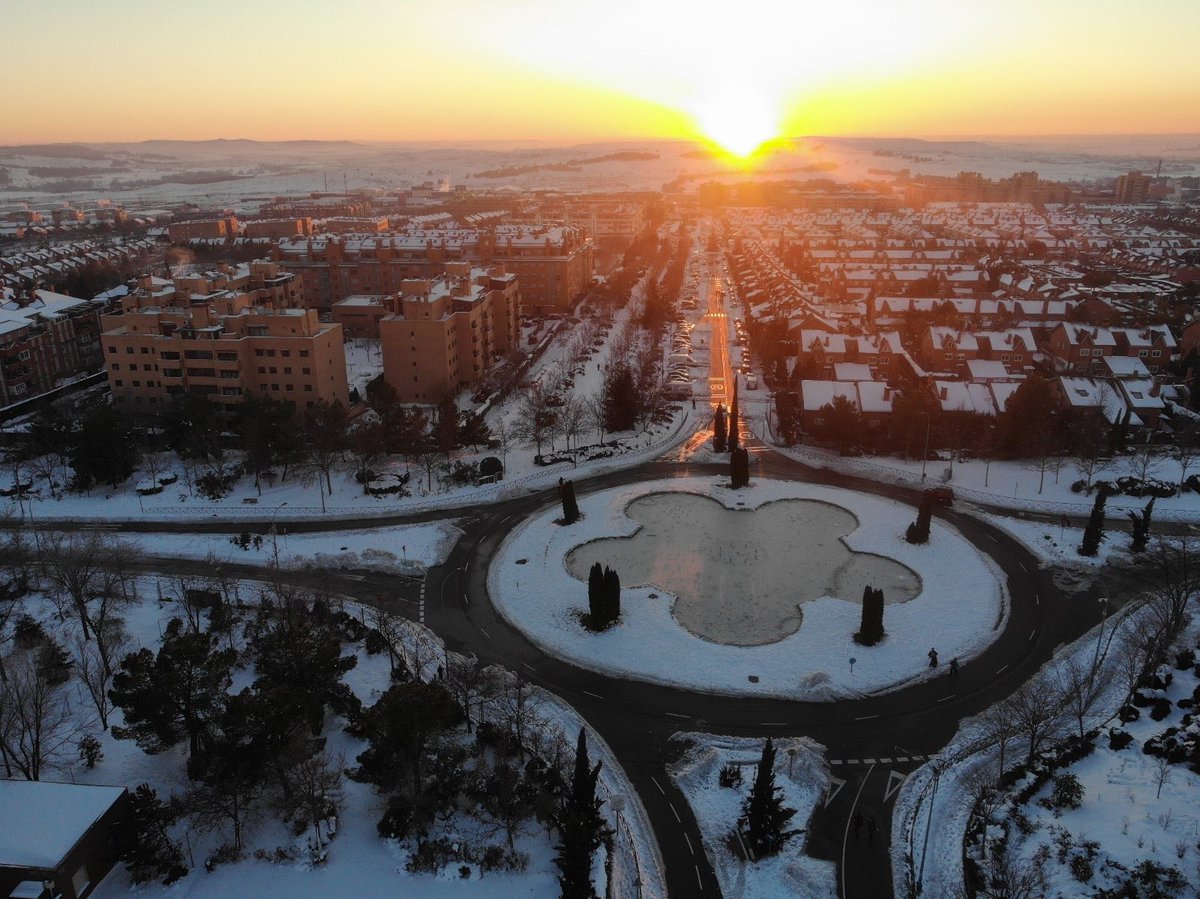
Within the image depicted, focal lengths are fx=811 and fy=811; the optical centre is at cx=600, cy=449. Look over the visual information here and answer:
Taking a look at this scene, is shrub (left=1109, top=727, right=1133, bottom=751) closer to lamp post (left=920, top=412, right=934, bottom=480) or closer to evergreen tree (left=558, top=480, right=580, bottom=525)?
lamp post (left=920, top=412, right=934, bottom=480)

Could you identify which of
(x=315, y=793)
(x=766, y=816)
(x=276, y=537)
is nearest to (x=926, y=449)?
(x=766, y=816)

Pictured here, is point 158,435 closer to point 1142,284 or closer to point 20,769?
point 20,769

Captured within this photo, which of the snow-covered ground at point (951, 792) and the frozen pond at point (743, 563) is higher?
the frozen pond at point (743, 563)

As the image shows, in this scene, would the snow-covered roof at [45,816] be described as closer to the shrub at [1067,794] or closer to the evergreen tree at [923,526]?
the shrub at [1067,794]

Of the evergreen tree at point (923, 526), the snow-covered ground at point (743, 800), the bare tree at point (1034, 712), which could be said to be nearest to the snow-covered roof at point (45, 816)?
the snow-covered ground at point (743, 800)

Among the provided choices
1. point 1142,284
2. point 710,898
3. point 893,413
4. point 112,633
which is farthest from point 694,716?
point 1142,284

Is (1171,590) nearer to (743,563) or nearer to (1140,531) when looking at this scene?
(1140,531)
